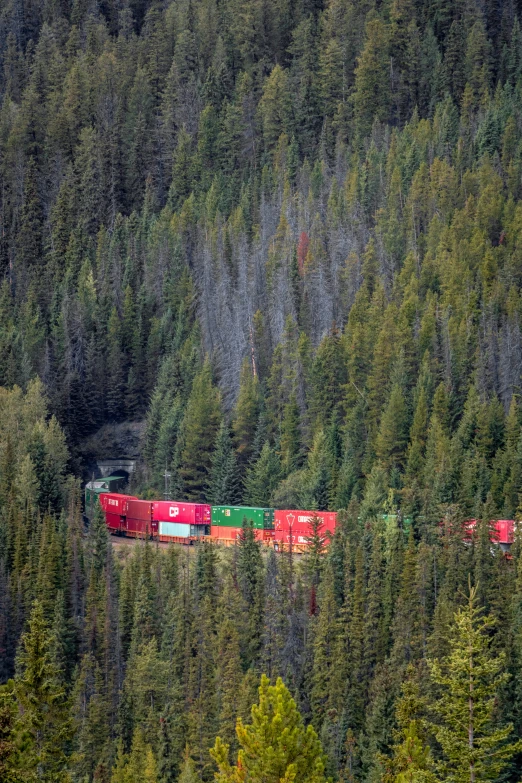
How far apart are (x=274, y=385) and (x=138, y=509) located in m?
19.6

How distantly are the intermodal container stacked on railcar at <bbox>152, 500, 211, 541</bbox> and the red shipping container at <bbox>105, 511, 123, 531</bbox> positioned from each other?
5.26m

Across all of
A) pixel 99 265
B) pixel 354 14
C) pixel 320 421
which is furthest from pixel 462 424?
pixel 354 14

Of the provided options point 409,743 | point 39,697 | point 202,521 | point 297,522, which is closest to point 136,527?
point 202,521

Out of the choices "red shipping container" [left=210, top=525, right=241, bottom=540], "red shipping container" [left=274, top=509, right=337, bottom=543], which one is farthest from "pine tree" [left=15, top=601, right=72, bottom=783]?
"red shipping container" [left=210, top=525, right=241, bottom=540]

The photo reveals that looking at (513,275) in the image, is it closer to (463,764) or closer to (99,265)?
(99,265)

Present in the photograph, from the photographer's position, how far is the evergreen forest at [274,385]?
299ft

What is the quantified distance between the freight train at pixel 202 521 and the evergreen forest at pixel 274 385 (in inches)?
102

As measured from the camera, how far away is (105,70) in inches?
7751

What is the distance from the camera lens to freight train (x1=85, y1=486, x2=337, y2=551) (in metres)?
118

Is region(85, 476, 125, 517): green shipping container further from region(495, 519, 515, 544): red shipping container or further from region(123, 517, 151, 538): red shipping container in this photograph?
region(495, 519, 515, 544): red shipping container

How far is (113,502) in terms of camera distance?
131 m

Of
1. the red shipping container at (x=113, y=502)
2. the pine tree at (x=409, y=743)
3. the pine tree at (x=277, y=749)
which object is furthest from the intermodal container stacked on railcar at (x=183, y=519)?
the pine tree at (x=277, y=749)

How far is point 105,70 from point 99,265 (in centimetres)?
3875

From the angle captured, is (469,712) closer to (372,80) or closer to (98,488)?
(98,488)
